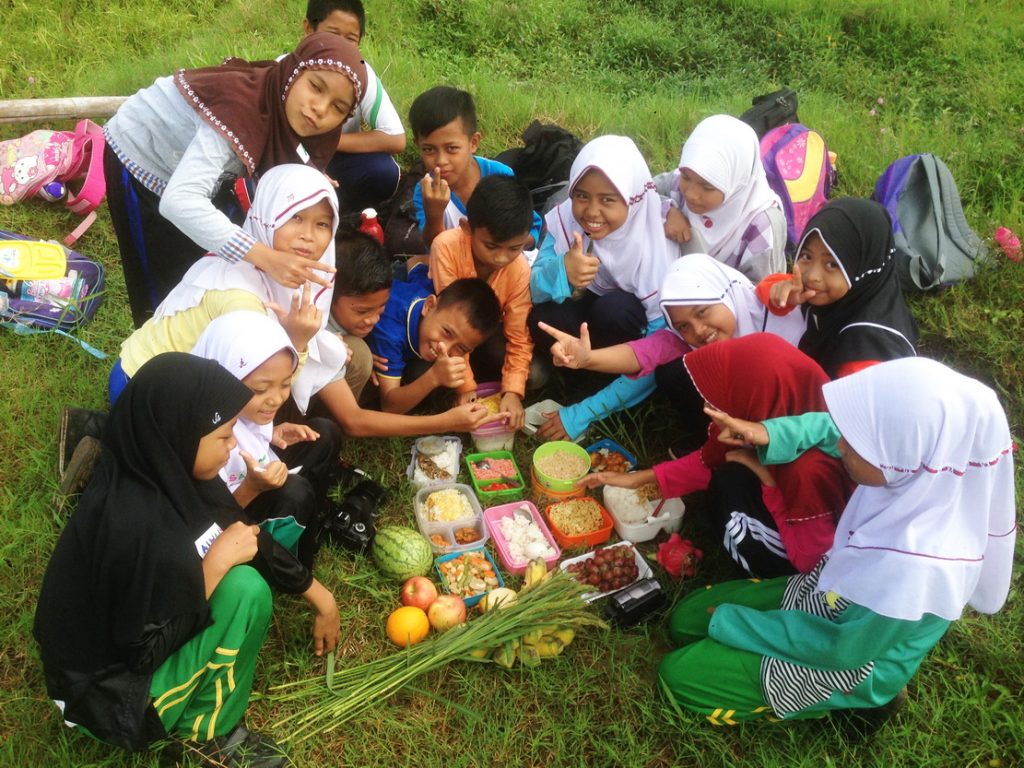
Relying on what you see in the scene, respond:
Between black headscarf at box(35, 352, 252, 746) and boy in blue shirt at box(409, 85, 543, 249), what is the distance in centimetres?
217

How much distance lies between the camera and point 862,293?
3295 mm

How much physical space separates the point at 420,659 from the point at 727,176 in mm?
2596

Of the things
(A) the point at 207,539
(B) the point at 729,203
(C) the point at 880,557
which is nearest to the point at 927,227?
(B) the point at 729,203

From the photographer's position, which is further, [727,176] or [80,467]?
[727,176]

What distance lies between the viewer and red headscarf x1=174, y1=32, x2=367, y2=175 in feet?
10.8

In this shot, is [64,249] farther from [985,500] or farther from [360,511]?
[985,500]

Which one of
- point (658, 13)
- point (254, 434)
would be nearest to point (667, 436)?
point (254, 434)

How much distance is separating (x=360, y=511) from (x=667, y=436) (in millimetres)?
1663

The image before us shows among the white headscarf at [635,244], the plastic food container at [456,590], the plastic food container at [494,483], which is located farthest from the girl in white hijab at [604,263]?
the plastic food container at [456,590]

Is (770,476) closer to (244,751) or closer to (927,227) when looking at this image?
(244,751)

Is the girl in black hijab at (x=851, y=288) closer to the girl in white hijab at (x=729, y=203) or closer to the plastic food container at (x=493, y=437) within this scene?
the girl in white hijab at (x=729, y=203)

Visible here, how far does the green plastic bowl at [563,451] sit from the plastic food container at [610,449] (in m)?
0.09

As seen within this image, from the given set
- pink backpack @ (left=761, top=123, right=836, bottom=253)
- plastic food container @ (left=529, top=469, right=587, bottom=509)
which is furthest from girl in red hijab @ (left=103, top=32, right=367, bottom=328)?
pink backpack @ (left=761, top=123, right=836, bottom=253)

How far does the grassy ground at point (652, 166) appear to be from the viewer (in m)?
2.75
